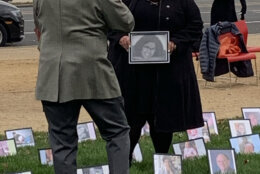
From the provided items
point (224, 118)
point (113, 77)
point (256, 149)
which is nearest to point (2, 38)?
point (224, 118)

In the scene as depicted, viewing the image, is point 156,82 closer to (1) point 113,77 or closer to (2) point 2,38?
(1) point 113,77

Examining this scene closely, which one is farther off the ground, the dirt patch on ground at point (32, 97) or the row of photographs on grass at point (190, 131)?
the row of photographs on grass at point (190, 131)

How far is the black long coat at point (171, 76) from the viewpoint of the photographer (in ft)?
19.8

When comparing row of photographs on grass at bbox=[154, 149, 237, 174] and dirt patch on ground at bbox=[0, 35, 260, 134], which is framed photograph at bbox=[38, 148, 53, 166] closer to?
row of photographs on grass at bbox=[154, 149, 237, 174]

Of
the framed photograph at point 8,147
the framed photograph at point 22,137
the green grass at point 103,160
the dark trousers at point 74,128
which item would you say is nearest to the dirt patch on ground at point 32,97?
the framed photograph at point 22,137

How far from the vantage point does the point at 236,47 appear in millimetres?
11398

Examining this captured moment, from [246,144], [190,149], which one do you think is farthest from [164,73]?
[246,144]

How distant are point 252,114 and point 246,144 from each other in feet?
3.98

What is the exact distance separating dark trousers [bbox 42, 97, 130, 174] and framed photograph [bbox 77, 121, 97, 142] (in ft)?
8.45

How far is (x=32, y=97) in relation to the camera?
1080 centimetres

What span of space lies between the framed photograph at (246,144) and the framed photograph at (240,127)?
42 centimetres

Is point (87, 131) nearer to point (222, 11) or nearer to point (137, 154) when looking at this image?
point (137, 154)

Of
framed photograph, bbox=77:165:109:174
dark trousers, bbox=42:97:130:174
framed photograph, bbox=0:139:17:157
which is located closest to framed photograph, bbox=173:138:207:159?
framed photograph, bbox=77:165:109:174

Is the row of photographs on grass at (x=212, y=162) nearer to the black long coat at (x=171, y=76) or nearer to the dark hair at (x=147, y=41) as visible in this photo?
the black long coat at (x=171, y=76)
